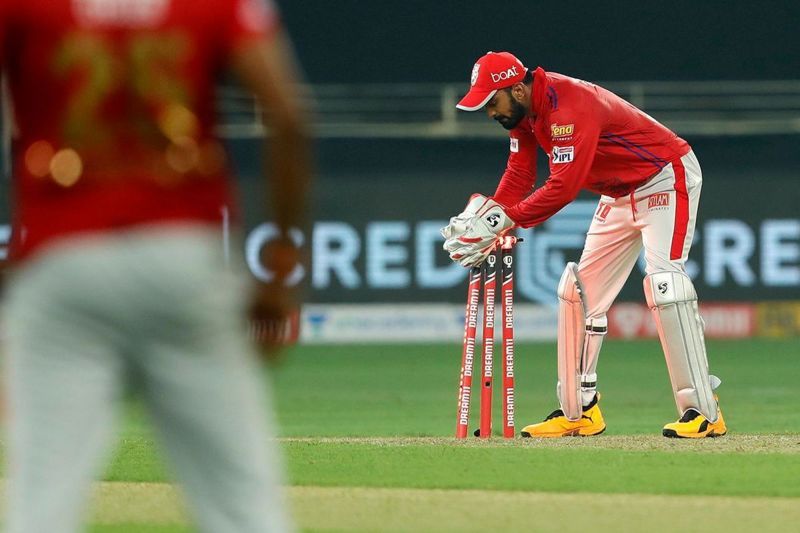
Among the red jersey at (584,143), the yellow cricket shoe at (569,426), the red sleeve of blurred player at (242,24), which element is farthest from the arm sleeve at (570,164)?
the red sleeve of blurred player at (242,24)

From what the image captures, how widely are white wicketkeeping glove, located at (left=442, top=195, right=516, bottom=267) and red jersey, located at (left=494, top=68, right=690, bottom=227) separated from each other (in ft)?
0.25

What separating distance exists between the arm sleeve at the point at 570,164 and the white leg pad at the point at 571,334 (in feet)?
1.77

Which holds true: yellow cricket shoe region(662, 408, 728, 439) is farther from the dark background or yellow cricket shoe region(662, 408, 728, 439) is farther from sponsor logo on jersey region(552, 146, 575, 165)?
the dark background

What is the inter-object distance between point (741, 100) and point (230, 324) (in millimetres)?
18708

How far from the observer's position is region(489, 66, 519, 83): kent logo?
26.1ft

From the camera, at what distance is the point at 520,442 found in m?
8.13

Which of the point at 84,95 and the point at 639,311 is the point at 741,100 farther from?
the point at 84,95

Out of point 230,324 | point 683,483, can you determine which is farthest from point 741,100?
point 230,324

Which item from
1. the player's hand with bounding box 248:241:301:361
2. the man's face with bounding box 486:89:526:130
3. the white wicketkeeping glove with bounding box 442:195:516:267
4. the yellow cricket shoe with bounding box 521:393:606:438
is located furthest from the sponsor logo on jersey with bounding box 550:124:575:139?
the player's hand with bounding box 248:241:301:361

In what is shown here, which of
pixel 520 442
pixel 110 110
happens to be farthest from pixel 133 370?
pixel 520 442

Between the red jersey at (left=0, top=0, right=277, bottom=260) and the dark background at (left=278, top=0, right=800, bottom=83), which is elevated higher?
the dark background at (left=278, top=0, right=800, bottom=83)

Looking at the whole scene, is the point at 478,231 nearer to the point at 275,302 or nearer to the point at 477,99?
the point at 477,99

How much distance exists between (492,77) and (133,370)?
5229 millimetres

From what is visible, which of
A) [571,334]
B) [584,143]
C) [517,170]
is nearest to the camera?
[584,143]
